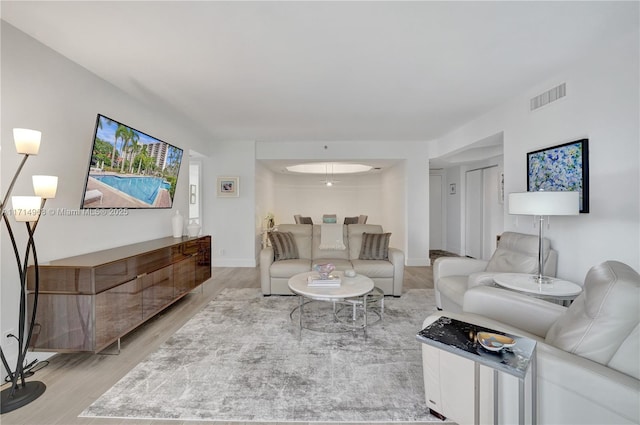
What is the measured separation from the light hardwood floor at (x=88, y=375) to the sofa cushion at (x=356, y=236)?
7.42ft

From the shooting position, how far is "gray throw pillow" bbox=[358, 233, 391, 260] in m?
4.14

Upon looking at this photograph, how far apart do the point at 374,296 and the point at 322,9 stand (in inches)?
129

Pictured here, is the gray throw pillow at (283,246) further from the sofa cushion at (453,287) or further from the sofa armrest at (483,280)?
the sofa armrest at (483,280)

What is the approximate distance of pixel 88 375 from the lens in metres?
2.09

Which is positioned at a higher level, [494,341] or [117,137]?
[117,137]

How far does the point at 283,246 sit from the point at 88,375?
8.17 feet

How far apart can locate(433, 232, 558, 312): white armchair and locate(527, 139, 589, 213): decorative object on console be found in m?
0.54

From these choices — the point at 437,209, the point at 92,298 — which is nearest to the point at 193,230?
the point at 92,298

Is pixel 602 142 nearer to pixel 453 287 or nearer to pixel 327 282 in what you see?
pixel 453 287

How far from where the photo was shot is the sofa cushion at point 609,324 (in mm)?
1134

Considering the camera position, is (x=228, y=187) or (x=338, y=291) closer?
(x=338, y=291)

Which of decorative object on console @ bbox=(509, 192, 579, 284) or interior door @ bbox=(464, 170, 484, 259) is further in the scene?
interior door @ bbox=(464, 170, 484, 259)

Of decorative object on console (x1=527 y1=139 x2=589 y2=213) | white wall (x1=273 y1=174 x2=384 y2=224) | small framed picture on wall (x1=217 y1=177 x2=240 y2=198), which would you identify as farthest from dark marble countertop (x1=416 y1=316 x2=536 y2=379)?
white wall (x1=273 y1=174 x2=384 y2=224)

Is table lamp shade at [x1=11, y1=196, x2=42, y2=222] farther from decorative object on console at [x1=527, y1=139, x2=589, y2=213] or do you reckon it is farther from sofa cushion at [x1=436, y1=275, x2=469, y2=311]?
decorative object on console at [x1=527, y1=139, x2=589, y2=213]
